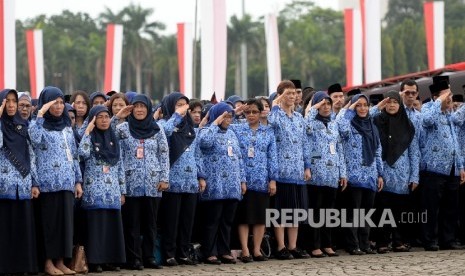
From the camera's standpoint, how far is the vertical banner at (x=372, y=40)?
90.0 ft

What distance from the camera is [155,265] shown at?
37.0 ft

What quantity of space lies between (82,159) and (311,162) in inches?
Answer: 107

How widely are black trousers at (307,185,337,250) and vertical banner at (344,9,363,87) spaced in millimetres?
16617

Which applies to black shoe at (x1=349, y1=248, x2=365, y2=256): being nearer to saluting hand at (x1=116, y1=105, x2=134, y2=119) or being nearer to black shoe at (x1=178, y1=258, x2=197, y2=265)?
black shoe at (x1=178, y1=258, x2=197, y2=265)

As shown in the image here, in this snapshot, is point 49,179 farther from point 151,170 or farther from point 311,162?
point 311,162

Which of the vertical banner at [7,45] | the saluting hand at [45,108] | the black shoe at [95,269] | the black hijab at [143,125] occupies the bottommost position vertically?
the black shoe at [95,269]

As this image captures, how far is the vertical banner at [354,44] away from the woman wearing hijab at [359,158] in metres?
16.3

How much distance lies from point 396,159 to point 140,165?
3244mm

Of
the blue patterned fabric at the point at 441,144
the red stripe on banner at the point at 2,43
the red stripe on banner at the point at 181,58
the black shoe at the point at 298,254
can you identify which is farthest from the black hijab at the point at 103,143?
the red stripe on banner at the point at 181,58

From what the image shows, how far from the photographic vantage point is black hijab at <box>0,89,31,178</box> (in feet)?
33.5

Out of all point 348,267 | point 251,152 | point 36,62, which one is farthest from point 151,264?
point 36,62

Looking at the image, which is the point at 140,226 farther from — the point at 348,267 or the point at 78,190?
the point at 348,267

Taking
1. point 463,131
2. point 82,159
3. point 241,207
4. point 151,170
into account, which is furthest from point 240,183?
point 463,131

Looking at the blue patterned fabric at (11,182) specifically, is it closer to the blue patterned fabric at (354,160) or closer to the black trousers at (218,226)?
the black trousers at (218,226)
